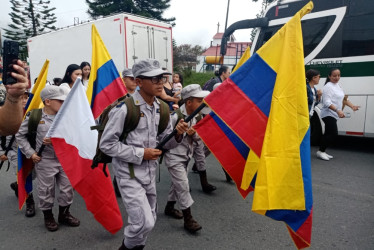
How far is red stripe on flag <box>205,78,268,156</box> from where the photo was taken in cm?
235

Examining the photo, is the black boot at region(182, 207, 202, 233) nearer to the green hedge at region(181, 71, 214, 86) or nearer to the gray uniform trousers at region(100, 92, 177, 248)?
the gray uniform trousers at region(100, 92, 177, 248)

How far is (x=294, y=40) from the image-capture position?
2.19m

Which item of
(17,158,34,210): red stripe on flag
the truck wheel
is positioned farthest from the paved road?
the truck wheel

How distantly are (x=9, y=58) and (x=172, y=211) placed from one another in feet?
8.44

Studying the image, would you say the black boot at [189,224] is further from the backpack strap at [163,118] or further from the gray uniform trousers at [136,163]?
the backpack strap at [163,118]

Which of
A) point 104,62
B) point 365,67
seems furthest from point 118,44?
point 365,67

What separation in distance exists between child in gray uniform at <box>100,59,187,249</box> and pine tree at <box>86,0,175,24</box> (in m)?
34.8

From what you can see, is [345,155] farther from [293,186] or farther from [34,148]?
[34,148]

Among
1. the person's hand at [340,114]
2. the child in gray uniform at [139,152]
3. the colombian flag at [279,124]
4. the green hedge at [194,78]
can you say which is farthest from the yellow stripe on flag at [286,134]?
the green hedge at [194,78]

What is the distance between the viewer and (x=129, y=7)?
3544 cm

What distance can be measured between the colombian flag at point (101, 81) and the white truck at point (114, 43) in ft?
15.8

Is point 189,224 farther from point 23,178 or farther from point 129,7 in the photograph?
point 129,7

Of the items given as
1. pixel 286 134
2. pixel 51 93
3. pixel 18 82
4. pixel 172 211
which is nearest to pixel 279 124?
pixel 286 134

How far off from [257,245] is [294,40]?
199cm
